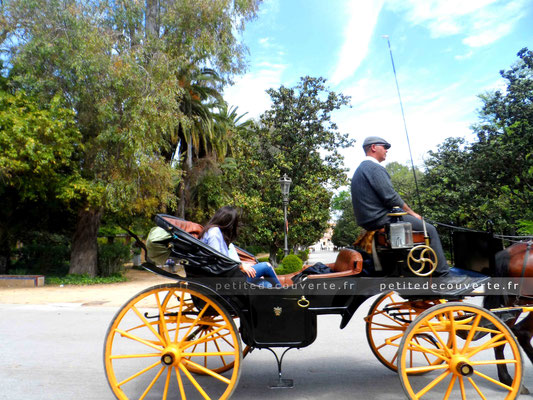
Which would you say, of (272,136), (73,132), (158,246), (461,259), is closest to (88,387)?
(158,246)

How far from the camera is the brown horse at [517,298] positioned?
140 inches

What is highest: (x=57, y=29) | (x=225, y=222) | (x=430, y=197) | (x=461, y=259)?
(x=57, y=29)

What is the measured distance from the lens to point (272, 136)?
65.5 feet

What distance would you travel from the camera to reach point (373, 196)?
3572 millimetres

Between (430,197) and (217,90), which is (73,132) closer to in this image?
(217,90)

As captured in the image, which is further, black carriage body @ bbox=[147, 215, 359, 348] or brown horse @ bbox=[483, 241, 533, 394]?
brown horse @ bbox=[483, 241, 533, 394]

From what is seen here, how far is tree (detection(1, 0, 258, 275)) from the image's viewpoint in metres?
13.2

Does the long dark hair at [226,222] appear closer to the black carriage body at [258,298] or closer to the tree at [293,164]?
the black carriage body at [258,298]

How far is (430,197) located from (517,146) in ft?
28.9

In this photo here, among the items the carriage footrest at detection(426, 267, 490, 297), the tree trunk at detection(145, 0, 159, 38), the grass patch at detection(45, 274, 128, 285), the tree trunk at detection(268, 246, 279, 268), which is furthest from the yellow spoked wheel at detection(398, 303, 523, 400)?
the tree trunk at detection(268, 246, 279, 268)

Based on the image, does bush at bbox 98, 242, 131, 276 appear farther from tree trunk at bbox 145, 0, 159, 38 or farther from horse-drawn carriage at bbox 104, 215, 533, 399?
horse-drawn carriage at bbox 104, 215, 533, 399

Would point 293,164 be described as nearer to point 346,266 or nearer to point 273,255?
point 273,255

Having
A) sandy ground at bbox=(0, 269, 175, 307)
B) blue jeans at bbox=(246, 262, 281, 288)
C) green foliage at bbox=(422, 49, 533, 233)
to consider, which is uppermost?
green foliage at bbox=(422, 49, 533, 233)

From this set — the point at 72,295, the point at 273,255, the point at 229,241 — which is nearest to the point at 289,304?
the point at 229,241
